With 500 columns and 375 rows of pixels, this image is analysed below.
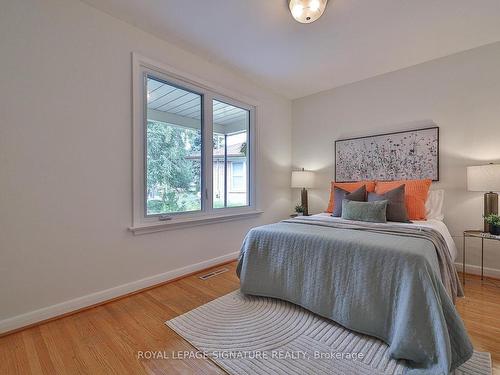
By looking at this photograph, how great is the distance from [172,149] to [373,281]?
2.21 metres

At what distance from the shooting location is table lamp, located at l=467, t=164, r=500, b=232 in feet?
7.17

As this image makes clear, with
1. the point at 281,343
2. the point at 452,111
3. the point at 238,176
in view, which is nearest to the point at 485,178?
the point at 452,111

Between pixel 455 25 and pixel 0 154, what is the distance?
3.85 meters

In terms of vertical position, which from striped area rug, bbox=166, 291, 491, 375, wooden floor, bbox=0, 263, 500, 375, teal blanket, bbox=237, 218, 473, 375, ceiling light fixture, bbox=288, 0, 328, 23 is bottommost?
wooden floor, bbox=0, 263, 500, 375

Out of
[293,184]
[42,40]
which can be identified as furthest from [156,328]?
[293,184]

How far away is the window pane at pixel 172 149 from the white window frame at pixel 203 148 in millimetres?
76

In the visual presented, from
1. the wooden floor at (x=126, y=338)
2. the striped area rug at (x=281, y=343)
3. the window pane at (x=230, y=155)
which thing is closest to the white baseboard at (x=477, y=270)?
the wooden floor at (x=126, y=338)

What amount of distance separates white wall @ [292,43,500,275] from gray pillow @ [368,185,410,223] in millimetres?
796

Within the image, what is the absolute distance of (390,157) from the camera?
3.11 meters

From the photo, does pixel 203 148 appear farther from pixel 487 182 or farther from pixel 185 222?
pixel 487 182

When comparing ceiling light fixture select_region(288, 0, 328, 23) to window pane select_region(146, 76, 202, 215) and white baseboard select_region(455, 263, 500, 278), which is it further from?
white baseboard select_region(455, 263, 500, 278)

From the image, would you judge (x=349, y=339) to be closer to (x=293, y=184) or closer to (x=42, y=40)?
(x=293, y=184)

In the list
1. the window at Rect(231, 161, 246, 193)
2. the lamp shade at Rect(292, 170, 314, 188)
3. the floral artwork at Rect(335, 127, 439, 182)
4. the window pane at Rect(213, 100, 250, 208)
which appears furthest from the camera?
the lamp shade at Rect(292, 170, 314, 188)

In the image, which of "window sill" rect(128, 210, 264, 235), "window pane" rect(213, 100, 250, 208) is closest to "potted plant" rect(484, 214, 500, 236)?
"window sill" rect(128, 210, 264, 235)
